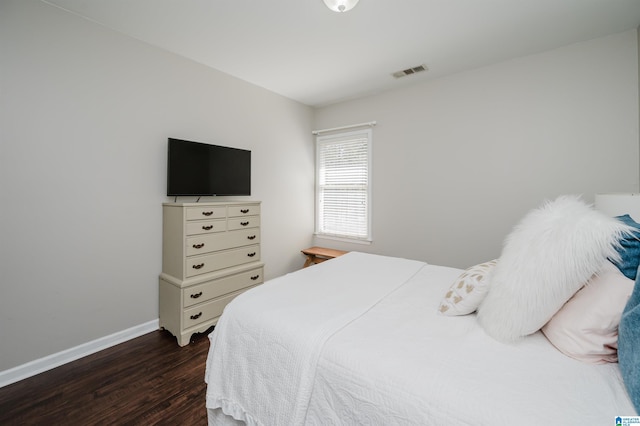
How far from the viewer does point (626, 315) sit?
791mm

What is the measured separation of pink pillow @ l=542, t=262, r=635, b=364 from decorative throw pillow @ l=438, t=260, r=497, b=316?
0.93 ft

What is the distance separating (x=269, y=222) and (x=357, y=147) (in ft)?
5.47

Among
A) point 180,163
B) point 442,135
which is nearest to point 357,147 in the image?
point 442,135

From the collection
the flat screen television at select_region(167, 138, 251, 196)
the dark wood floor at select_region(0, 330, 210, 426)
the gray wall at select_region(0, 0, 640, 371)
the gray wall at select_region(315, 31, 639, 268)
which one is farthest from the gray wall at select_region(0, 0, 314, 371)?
the gray wall at select_region(315, 31, 639, 268)

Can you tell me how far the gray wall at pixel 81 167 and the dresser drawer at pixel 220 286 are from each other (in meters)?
0.50

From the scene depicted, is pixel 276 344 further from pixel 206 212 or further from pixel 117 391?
pixel 206 212

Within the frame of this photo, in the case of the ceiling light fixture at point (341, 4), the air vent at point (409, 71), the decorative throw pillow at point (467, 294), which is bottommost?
the decorative throw pillow at point (467, 294)

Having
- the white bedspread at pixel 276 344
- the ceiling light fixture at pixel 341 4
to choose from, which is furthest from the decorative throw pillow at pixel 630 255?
the ceiling light fixture at pixel 341 4

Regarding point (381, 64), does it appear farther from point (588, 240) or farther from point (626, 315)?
point (626, 315)

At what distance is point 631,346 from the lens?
753mm

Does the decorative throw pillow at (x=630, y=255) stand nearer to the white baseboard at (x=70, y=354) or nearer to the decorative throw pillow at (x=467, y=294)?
the decorative throw pillow at (x=467, y=294)

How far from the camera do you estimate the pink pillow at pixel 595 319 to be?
87cm

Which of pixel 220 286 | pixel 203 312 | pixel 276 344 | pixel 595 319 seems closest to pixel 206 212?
pixel 220 286

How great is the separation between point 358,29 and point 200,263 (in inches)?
98.0
